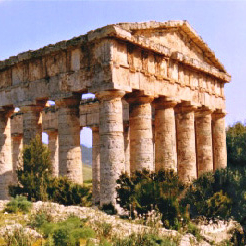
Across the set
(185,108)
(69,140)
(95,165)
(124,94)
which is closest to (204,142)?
(185,108)

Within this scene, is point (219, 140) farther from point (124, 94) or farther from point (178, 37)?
point (124, 94)

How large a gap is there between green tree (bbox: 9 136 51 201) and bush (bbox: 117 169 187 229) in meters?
3.80

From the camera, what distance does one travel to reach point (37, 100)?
2166cm

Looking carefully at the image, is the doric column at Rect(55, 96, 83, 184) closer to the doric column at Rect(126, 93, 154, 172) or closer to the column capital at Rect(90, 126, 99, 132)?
the doric column at Rect(126, 93, 154, 172)

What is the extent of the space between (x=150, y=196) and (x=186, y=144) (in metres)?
8.12

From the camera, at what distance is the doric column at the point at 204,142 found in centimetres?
2578

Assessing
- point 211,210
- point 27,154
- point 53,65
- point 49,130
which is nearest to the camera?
point 211,210

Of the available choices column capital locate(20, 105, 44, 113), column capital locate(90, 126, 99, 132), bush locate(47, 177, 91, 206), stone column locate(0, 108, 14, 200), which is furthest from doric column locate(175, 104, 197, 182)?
stone column locate(0, 108, 14, 200)

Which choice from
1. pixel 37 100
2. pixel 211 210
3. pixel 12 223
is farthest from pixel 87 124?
pixel 12 223

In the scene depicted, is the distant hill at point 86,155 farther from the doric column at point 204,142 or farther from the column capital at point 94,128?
the doric column at point 204,142

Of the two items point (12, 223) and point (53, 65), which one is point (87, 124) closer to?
point (53, 65)

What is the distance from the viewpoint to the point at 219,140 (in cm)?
2716

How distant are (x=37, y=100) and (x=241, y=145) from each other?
11.6 m

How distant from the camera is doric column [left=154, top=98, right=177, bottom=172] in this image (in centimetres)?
2147
